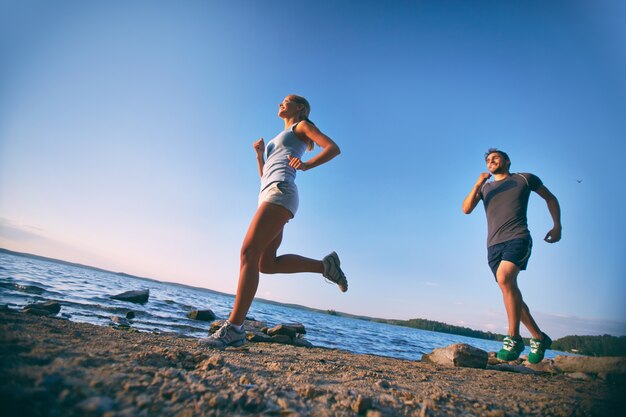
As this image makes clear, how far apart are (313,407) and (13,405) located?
3.64ft

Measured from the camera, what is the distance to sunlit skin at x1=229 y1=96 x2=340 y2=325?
2.85m

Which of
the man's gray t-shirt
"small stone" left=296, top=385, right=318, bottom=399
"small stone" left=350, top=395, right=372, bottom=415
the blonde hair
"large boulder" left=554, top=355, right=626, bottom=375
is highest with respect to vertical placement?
the blonde hair

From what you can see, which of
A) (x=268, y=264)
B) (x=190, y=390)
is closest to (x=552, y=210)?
(x=268, y=264)

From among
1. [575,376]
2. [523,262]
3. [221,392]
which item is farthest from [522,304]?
[221,392]

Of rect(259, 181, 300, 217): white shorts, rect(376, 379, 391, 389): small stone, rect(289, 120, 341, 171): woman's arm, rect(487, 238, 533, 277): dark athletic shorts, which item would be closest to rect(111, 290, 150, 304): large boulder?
rect(259, 181, 300, 217): white shorts

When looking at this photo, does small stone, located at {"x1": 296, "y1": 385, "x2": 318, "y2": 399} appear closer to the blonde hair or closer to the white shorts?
A: the white shorts

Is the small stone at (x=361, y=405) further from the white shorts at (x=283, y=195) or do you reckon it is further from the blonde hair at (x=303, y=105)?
the blonde hair at (x=303, y=105)

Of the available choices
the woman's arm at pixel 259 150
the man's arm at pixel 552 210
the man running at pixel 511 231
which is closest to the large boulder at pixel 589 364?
the man running at pixel 511 231

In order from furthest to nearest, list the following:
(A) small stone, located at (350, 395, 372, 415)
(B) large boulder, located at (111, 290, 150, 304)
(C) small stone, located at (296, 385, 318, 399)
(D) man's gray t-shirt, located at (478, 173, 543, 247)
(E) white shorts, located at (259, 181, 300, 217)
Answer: (B) large boulder, located at (111, 290, 150, 304) → (D) man's gray t-shirt, located at (478, 173, 543, 247) → (E) white shorts, located at (259, 181, 300, 217) → (C) small stone, located at (296, 385, 318, 399) → (A) small stone, located at (350, 395, 372, 415)

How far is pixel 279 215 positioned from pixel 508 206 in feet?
10.4

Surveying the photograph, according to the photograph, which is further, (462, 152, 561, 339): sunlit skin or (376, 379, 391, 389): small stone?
(462, 152, 561, 339): sunlit skin

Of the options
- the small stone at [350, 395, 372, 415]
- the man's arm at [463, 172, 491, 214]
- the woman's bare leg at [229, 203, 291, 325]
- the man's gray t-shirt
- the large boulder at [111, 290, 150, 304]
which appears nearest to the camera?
the small stone at [350, 395, 372, 415]

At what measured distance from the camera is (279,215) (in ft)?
9.73

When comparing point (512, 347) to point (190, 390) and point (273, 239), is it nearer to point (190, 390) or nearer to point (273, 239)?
point (273, 239)
